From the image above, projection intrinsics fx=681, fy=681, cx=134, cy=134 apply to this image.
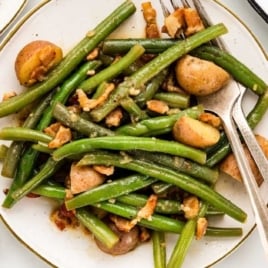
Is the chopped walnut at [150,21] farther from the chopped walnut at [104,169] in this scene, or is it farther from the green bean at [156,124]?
the chopped walnut at [104,169]

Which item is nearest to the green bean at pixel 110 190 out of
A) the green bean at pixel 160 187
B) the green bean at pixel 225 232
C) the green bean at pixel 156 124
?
the green bean at pixel 160 187

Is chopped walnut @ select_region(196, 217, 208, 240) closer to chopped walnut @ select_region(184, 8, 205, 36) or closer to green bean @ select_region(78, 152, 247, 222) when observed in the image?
green bean @ select_region(78, 152, 247, 222)

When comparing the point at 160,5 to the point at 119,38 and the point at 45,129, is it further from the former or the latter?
the point at 45,129

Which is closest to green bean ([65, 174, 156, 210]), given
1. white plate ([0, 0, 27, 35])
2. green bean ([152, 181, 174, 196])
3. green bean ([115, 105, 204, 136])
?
green bean ([152, 181, 174, 196])

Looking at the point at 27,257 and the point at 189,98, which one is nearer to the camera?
the point at 189,98

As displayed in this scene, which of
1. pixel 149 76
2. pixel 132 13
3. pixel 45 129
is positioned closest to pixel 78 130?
pixel 45 129
